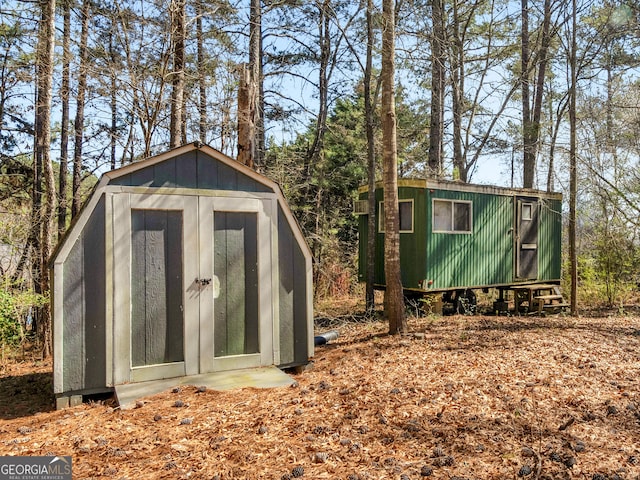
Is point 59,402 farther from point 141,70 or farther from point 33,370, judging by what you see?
point 141,70

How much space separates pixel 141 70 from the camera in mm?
8602

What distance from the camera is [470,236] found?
1055 centimetres

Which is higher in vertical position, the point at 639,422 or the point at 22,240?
the point at 22,240

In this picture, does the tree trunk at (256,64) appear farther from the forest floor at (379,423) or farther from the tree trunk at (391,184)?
the forest floor at (379,423)

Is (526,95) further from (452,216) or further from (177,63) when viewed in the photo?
(177,63)

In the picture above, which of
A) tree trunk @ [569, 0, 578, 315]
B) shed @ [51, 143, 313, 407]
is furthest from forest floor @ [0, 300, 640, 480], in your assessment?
tree trunk @ [569, 0, 578, 315]

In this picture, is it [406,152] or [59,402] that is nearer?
[59,402]

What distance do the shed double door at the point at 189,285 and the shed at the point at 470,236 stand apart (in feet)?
17.4

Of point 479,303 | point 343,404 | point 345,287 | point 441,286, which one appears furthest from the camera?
point 345,287

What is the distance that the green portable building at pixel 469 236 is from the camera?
32.5 feet

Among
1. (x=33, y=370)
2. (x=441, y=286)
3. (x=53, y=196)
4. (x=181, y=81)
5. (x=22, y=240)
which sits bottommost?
(x=33, y=370)

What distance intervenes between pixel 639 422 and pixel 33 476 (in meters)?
4.56

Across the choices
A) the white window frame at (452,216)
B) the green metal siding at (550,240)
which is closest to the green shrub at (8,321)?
the white window frame at (452,216)

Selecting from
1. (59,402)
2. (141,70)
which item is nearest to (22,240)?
(141,70)
